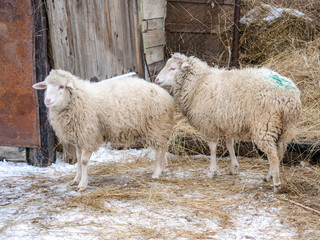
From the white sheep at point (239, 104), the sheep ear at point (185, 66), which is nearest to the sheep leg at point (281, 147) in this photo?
the white sheep at point (239, 104)

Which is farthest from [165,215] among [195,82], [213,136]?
[195,82]

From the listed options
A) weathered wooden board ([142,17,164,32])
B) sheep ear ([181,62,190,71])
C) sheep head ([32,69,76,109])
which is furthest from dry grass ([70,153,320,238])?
weathered wooden board ([142,17,164,32])

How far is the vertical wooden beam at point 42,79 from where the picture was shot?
588cm

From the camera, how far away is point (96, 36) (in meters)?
6.29

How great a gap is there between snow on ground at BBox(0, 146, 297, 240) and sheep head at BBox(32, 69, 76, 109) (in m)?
1.07

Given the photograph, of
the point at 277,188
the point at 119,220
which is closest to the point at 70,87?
the point at 119,220

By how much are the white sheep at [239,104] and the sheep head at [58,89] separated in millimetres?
1296

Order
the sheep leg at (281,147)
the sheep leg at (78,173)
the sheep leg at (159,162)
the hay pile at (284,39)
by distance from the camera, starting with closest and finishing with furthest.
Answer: the sheep leg at (281,147)
the sheep leg at (78,173)
the sheep leg at (159,162)
the hay pile at (284,39)

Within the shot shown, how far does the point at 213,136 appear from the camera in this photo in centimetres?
536

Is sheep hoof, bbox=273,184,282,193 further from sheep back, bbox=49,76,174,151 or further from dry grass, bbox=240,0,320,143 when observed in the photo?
dry grass, bbox=240,0,320,143

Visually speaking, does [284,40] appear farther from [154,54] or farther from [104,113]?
[104,113]

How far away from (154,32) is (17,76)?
2.76 m

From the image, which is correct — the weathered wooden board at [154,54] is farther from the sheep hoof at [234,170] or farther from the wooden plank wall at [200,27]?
the sheep hoof at [234,170]

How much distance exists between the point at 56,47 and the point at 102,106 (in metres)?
1.49
